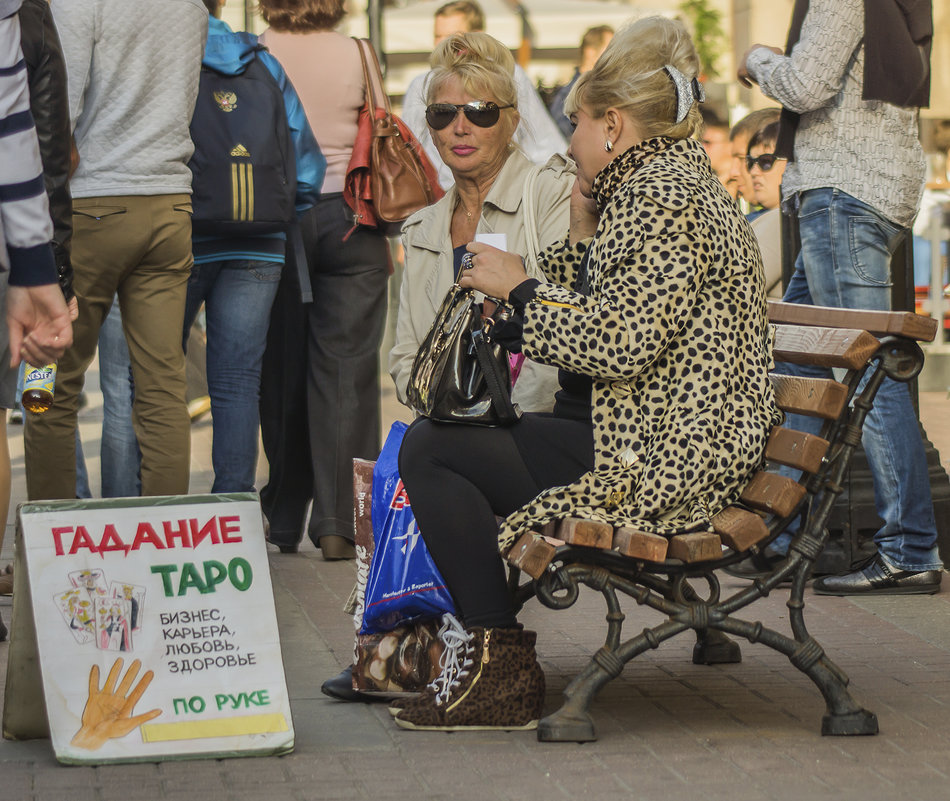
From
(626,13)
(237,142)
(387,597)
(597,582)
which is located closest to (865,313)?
(597,582)

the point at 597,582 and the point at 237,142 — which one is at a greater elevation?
the point at 237,142

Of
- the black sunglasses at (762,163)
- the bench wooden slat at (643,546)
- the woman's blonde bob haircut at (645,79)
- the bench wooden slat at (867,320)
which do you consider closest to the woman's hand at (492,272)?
the woman's blonde bob haircut at (645,79)

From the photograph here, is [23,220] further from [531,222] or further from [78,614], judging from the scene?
[531,222]

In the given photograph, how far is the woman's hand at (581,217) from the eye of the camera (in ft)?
14.3

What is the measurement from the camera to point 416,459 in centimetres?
399

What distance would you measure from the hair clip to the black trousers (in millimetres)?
2575

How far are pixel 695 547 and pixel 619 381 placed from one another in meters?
0.43

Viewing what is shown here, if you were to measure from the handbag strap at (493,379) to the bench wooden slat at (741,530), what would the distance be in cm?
55

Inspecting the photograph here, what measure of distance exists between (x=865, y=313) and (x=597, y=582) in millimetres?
970

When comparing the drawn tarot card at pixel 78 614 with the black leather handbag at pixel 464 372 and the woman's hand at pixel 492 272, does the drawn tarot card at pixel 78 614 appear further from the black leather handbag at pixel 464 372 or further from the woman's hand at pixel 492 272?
the woman's hand at pixel 492 272

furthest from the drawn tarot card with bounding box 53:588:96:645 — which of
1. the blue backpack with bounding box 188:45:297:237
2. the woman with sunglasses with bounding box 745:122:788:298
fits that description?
the woman with sunglasses with bounding box 745:122:788:298

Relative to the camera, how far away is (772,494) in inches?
153

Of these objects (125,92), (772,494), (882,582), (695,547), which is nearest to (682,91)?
(772,494)

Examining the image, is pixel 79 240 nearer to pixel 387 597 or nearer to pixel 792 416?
pixel 387 597
